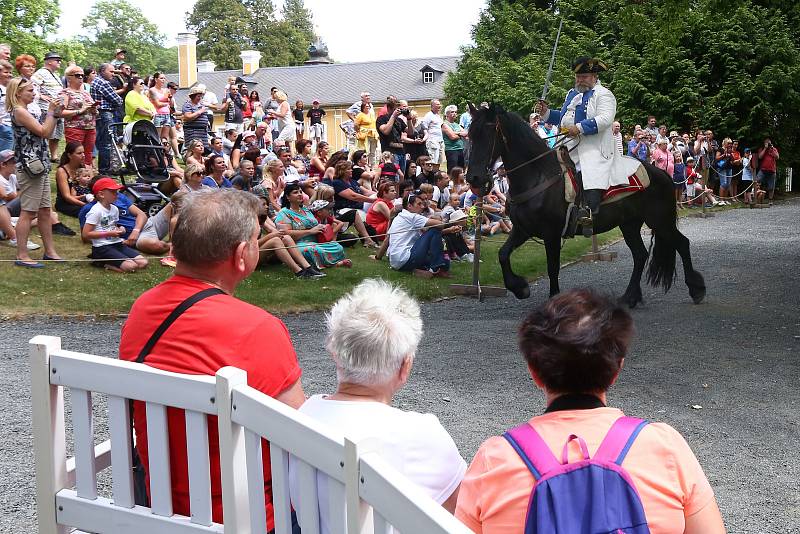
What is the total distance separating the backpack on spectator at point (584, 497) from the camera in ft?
7.11

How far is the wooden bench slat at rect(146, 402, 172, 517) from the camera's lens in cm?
269

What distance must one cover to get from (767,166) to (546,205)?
19.4 m

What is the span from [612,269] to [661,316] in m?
4.03

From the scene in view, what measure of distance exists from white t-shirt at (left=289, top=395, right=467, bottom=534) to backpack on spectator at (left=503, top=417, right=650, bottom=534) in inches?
19.0

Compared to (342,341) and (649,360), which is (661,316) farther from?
(342,341)

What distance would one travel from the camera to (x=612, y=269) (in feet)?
48.4

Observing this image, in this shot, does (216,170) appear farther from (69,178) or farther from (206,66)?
(206,66)

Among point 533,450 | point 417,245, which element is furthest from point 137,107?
point 533,450

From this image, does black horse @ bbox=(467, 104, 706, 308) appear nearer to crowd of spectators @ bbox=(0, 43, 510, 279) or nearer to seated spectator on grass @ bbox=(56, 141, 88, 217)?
crowd of spectators @ bbox=(0, 43, 510, 279)

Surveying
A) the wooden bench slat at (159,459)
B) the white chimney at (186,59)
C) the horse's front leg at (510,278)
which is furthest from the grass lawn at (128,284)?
the white chimney at (186,59)

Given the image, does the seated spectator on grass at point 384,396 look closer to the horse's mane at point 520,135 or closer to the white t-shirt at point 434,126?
the horse's mane at point 520,135

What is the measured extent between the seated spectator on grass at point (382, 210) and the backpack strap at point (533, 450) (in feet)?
41.2

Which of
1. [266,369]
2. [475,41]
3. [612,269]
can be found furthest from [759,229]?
[475,41]

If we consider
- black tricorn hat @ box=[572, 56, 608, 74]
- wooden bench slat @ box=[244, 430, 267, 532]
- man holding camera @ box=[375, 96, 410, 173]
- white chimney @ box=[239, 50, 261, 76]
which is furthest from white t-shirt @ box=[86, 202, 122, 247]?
white chimney @ box=[239, 50, 261, 76]
